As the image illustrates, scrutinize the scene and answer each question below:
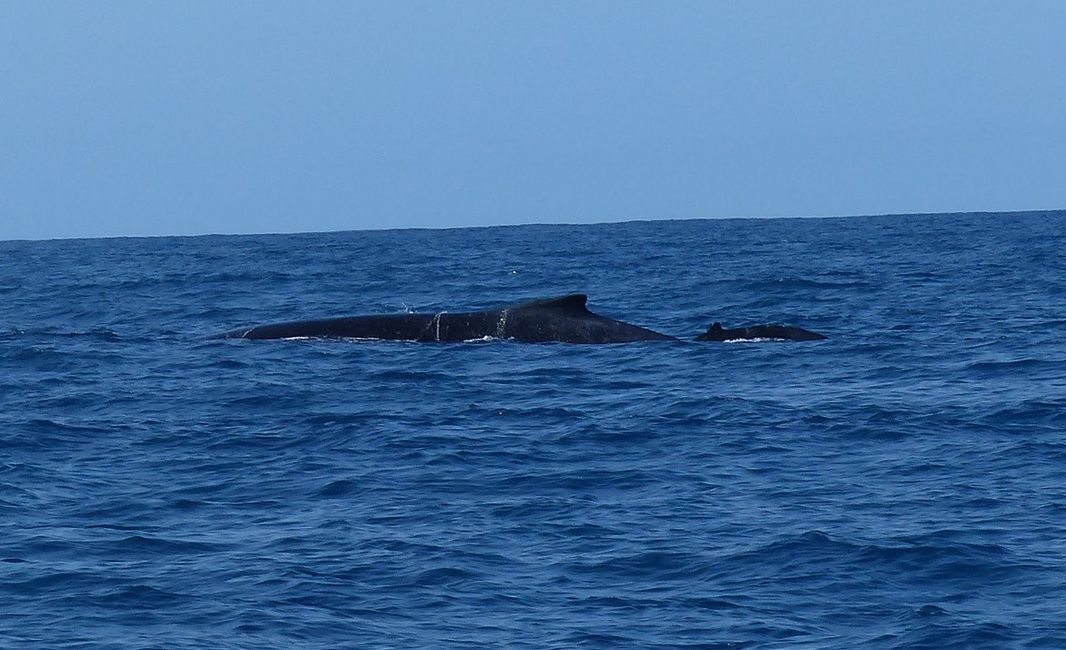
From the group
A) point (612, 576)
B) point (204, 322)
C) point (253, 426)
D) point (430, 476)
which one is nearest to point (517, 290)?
point (204, 322)

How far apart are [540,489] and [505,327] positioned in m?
10.9

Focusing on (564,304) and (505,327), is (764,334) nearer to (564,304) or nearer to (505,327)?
(564,304)

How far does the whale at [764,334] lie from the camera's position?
24.5 metres

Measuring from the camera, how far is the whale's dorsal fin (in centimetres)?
2391

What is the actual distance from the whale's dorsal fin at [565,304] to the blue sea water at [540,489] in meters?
0.65

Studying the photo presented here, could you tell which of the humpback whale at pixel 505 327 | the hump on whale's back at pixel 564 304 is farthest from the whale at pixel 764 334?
the hump on whale's back at pixel 564 304

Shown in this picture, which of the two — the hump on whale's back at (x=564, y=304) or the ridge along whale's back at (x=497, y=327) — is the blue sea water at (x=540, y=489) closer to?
the ridge along whale's back at (x=497, y=327)

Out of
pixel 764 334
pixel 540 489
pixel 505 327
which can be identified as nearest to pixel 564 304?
pixel 505 327

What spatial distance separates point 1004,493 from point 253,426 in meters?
7.88

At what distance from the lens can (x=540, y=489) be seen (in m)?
14.0

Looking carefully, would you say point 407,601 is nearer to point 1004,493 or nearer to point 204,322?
point 1004,493

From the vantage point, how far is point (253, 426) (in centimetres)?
1755

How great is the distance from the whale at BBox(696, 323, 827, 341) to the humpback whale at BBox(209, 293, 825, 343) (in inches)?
1.1

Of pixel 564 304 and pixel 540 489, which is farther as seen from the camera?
pixel 564 304
